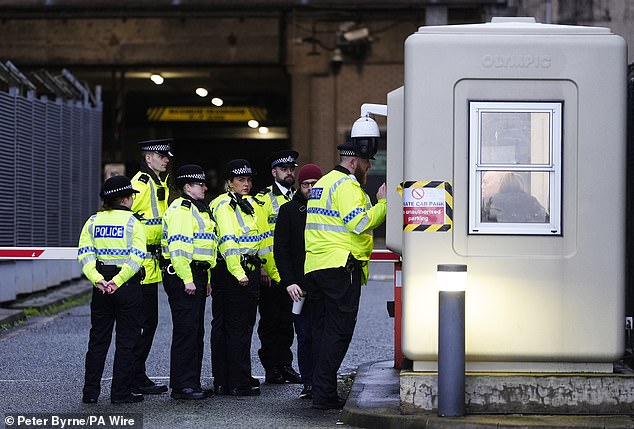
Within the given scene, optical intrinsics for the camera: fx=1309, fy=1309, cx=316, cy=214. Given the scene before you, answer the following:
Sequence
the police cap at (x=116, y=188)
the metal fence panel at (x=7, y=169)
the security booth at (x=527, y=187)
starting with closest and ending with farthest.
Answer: the security booth at (x=527, y=187) < the police cap at (x=116, y=188) < the metal fence panel at (x=7, y=169)

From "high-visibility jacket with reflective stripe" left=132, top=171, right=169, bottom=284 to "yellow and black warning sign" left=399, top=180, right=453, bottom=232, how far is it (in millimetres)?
2627

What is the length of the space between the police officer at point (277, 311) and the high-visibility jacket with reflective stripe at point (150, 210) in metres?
0.96

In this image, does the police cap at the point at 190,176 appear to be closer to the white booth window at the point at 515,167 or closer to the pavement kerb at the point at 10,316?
the white booth window at the point at 515,167

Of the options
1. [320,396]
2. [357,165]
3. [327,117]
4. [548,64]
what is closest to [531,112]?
[548,64]

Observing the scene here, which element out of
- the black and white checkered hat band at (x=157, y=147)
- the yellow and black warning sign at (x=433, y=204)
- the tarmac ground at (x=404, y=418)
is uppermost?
the black and white checkered hat band at (x=157, y=147)

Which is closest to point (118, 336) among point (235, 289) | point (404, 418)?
point (235, 289)

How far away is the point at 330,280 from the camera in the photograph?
9.33 metres

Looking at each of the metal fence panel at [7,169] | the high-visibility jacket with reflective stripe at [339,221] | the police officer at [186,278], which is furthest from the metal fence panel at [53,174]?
the high-visibility jacket with reflective stripe at [339,221]

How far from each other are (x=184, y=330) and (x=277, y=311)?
4.40ft

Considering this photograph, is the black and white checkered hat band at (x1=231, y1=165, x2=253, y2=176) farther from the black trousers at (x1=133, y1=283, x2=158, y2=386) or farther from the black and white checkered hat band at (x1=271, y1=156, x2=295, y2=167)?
the black trousers at (x1=133, y1=283, x2=158, y2=386)

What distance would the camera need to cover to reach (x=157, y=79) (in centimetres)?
2659

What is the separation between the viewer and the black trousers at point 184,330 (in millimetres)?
9969

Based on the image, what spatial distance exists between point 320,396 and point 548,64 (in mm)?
2845

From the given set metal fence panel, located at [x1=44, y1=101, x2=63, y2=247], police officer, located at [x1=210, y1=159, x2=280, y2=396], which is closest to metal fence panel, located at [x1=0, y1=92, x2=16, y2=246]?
metal fence panel, located at [x1=44, y1=101, x2=63, y2=247]
